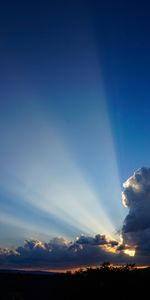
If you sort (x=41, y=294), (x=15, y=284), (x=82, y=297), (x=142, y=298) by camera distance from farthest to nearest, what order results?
(x=15, y=284)
(x=41, y=294)
(x=82, y=297)
(x=142, y=298)

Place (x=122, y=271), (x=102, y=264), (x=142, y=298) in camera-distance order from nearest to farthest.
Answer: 1. (x=142, y=298)
2. (x=122, y=271)
3. (x=102, y=264)

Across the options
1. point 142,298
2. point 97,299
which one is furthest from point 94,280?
point 142,298

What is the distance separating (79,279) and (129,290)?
1884 cm

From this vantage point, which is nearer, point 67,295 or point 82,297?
point 82,297

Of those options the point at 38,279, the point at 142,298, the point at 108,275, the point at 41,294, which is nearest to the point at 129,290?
the point at 142,298

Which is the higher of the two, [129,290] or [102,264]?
[102,264]

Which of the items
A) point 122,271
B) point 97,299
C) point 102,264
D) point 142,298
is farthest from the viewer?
point 102,264

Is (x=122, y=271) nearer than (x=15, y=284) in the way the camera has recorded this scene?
Yes

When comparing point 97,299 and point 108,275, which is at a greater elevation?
point 108,275

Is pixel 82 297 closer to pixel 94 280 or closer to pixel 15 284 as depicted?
pixel 94 280

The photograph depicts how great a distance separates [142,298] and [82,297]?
14.2 m

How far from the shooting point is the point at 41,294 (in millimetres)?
110375

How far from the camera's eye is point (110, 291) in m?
64.6

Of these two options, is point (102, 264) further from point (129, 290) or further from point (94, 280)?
point (129, 290)
